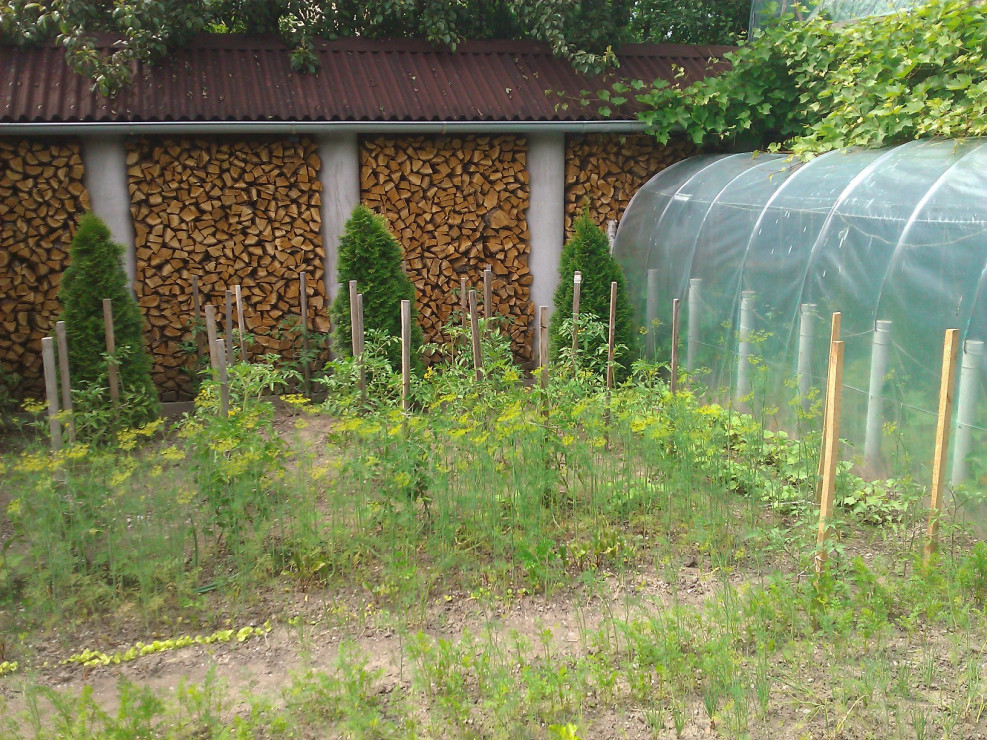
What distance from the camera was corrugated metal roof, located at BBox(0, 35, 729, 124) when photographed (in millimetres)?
8055

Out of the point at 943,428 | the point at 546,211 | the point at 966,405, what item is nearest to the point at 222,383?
the point at 943,428

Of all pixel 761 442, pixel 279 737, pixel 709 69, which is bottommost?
pixel 279 737

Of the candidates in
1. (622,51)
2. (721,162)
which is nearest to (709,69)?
(622,51)

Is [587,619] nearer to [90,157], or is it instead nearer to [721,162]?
[721,162]

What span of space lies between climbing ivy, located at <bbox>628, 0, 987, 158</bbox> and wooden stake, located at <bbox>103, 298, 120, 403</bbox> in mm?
4906

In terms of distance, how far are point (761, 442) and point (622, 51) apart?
5.96 metres

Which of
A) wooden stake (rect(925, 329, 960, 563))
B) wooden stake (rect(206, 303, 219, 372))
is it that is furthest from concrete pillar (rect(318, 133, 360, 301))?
wooden stake (rect(925, 329, 960, 563))

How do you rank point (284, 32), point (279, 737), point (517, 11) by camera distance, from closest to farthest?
point (279, 737) < point (284, 32) < point (517, 11)

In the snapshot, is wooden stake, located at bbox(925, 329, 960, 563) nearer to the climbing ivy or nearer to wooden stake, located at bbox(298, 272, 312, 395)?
the climbing ivy

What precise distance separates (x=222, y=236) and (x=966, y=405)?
21.0 feet

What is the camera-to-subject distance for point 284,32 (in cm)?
924

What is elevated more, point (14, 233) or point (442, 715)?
point (14, 233)

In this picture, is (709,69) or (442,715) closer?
(442,715)

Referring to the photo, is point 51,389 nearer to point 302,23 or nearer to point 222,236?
point 222,236
